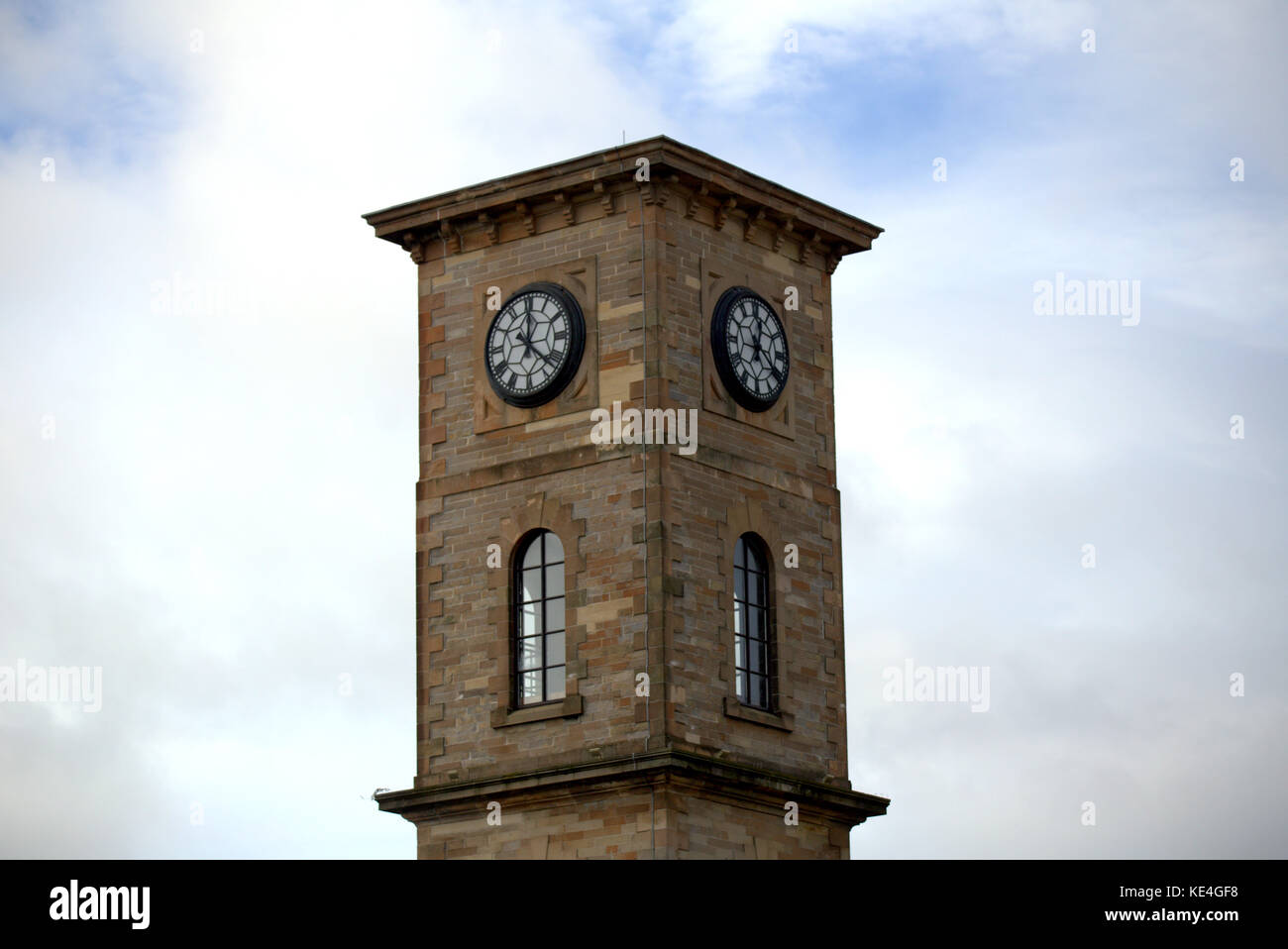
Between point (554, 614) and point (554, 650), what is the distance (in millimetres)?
614

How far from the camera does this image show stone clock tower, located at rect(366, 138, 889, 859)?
171 ft

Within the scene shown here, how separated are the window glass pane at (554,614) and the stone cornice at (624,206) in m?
6.57

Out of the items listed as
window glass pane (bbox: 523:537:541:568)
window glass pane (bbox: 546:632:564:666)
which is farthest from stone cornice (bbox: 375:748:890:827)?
window glass pane (bbox: 523:537:541:568)

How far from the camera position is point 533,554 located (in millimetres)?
53969

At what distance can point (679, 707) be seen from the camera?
51.7 meters

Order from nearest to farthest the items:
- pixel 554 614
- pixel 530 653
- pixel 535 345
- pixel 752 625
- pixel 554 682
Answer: pixel 554 682, pixel 554 614, pixel 530 653, pixel 752 625, pixel 535 345

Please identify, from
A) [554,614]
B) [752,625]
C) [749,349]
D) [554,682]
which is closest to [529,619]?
[554,614]

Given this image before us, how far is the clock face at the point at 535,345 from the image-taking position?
53938 millimetres

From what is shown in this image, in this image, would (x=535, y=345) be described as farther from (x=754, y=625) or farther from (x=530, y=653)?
(x=754, y=625)

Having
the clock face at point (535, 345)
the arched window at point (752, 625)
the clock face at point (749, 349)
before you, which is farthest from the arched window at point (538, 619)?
the clock face at point (749, 349)
